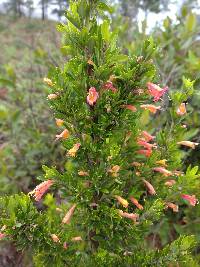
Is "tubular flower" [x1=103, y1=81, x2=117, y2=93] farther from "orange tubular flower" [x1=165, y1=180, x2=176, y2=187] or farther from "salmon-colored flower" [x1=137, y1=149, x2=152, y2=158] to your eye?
"orange tubular flower" [x1=165, y1=180, x2=176, y2=187]

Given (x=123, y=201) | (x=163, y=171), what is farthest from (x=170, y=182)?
(x=123, y=201)

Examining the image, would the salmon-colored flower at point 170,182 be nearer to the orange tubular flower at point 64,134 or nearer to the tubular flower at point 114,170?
the tubular flower at point 114,170

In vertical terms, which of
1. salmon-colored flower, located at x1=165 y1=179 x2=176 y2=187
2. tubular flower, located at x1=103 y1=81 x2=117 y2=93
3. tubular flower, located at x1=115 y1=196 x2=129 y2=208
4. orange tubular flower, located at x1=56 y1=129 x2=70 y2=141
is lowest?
salmon-colored flower, located at x1=165 y1=179 x2=176 y2=187

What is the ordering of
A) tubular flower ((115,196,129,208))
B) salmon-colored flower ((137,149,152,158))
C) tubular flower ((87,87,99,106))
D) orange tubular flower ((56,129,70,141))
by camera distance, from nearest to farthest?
A: tubular flower ((87,87,99,106))
tubular flower ((115,196,129,208))
orange tubular flower ((56,129,70,141))
salmon-colored flower ((137,149,152,158))

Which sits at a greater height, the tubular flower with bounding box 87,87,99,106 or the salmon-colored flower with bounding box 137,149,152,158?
the tubular flower with bounding box 87,87,99,106

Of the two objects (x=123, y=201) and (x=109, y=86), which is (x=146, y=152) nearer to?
(x=123, y=201)

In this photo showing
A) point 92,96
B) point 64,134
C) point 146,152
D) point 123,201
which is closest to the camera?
point 92,96

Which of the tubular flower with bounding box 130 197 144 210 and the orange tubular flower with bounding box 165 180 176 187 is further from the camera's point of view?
the orange tubular flower with bounding box 165 180 176 187

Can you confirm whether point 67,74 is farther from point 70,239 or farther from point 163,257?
point 163,257

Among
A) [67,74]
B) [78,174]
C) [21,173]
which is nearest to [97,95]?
[67,74]

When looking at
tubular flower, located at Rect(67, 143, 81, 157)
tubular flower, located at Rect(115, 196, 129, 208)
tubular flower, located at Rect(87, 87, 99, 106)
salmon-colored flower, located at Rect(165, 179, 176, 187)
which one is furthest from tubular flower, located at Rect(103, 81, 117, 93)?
salmon-colored flower, located at Rect(165, 179, 176, 187)

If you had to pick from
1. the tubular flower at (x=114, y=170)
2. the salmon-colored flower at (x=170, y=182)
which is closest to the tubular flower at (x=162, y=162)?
the salmon-colored flower at (x=170, y=182)
